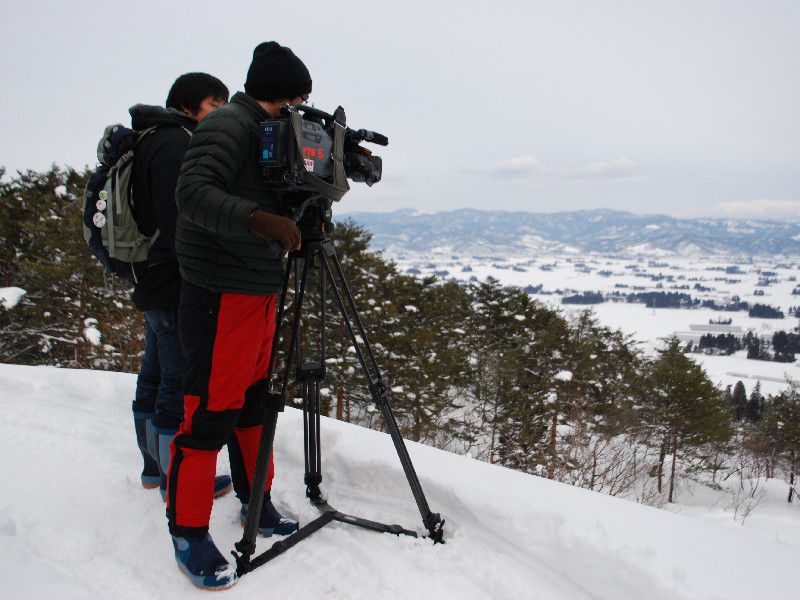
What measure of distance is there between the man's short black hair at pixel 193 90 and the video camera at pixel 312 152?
760 millimetres

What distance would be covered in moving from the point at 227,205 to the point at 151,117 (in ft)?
3.10

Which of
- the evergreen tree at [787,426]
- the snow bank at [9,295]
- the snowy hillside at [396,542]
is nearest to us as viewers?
the snowy hillside at [396,542]

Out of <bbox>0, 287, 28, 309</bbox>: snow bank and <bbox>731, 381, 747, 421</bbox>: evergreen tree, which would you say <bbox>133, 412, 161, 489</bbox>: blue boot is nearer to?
<bbox>0, 287, 28, 309</bbox>: snow bank

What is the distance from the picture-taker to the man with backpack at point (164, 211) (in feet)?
6.50

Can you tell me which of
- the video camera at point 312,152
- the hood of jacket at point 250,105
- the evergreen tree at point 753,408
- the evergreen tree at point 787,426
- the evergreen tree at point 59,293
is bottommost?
the evergreen tree at point 753,408

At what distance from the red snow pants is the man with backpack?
1.29ft

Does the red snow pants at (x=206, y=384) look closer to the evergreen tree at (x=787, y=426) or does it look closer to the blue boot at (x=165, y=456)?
the blue boot at (x=165, y=456)

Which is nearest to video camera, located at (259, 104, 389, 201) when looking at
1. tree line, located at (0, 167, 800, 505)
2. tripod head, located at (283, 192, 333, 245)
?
tripod head, located at (283, 192, 333, 245)

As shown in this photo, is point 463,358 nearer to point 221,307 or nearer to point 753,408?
point 221,307

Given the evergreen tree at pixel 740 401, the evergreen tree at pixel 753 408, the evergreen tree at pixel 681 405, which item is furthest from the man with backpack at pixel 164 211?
the evergreen tree at pixel 753 408

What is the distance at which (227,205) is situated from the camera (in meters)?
1.49

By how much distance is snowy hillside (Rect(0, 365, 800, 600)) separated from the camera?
66.3 inches

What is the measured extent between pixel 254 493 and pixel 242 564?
25 centimetres

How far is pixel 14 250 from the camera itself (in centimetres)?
1430
